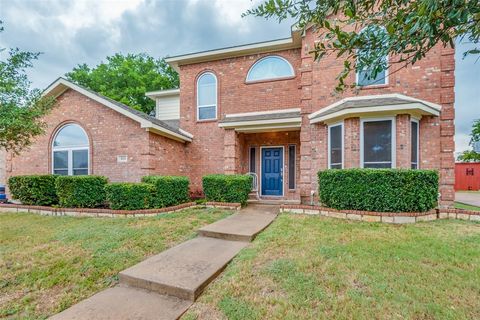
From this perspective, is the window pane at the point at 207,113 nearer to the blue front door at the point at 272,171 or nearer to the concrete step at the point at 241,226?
the blue front door at the point at 272,171

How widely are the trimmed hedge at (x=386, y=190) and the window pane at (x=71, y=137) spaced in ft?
31.8

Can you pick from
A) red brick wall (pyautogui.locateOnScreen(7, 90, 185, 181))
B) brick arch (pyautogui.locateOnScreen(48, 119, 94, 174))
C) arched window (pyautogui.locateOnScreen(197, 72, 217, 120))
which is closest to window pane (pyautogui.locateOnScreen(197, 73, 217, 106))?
arched window (pyautogui.locateOnScreen(197, 72, 217, 120))

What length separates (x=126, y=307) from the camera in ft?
9.20

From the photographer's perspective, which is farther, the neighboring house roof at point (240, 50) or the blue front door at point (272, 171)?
the blue front door at point (272, 171)

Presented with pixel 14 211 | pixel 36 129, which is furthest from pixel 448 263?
pixel 14 211

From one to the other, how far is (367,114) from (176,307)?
7.16m

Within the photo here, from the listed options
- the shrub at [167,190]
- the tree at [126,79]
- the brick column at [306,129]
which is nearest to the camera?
the shrub at [167,190]

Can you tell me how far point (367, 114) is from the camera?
7125 mm

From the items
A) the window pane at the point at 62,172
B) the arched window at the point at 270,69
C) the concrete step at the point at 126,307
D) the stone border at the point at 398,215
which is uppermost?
the arched window at the point at 270,69

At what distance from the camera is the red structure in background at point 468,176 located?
18.9 meters

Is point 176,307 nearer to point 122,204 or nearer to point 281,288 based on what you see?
point 281,288

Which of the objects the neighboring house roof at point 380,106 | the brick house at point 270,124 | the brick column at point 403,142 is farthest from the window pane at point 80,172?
the brick column at point 403,142

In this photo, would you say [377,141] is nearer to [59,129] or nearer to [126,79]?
[59,129]

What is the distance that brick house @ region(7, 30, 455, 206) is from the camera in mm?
7270
